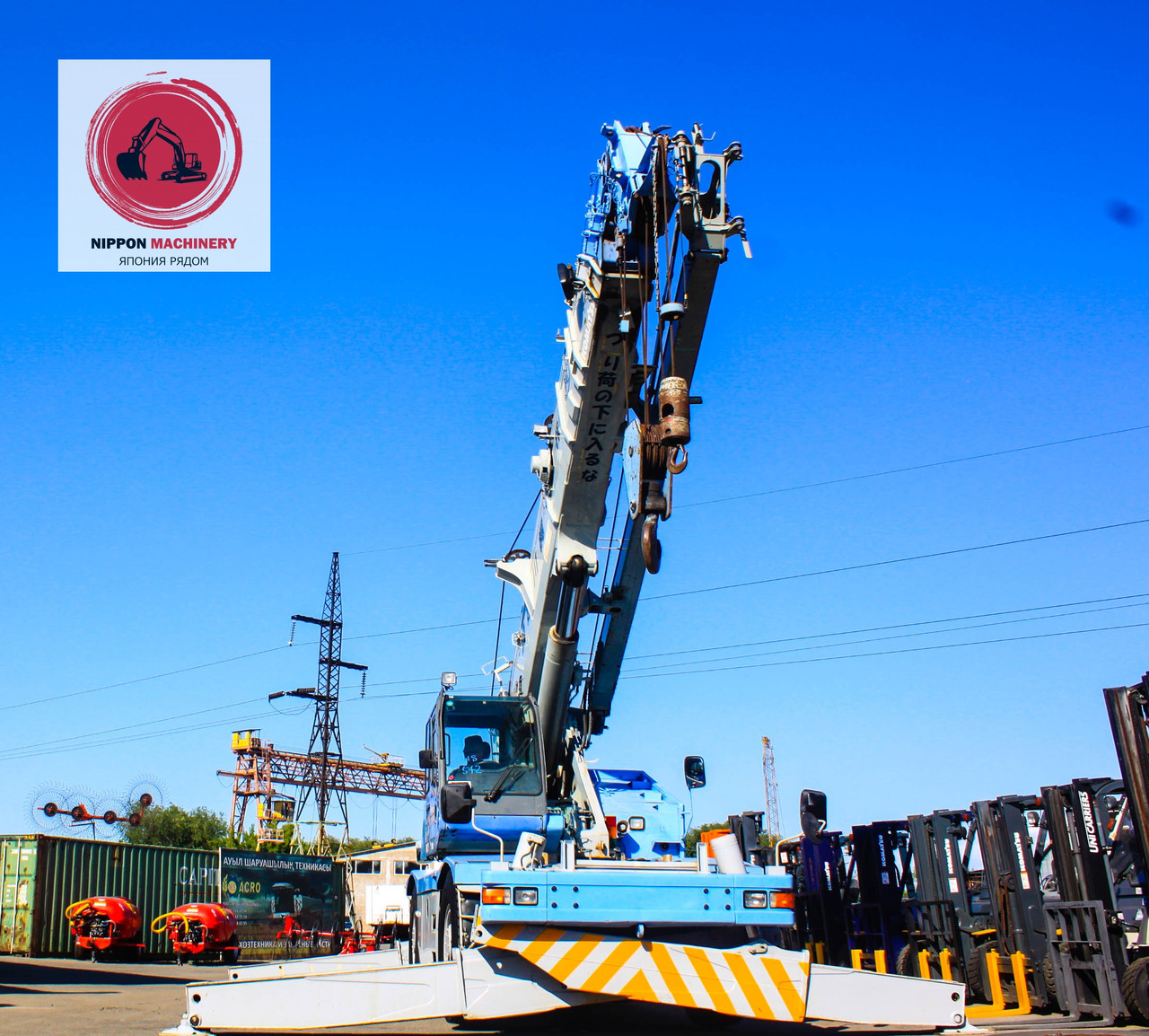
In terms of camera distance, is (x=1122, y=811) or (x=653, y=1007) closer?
(x=653, y=1007)

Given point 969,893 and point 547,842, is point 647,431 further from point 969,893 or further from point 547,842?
point 969,893

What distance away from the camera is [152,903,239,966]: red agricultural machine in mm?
24500

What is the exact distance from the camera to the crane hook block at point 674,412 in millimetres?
8039

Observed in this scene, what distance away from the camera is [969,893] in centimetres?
1470

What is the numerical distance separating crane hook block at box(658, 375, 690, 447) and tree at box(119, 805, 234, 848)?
2643 inches

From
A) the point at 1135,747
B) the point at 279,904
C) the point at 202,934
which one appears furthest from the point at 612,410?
the point at 279,904

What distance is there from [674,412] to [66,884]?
81.5 feet

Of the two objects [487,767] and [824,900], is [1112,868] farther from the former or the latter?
[487,767]

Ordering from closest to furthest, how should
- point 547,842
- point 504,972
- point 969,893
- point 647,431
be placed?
point 504,972 < point 647,431 < point 547,842 < point 969,893

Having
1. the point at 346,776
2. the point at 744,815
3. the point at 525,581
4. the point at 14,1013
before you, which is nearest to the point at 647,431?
the point at 525,581

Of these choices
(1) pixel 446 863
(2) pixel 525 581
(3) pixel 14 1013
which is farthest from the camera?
(2) pixel 525 581

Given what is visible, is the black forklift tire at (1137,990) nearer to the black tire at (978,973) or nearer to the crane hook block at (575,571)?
the black tire at (978,973)

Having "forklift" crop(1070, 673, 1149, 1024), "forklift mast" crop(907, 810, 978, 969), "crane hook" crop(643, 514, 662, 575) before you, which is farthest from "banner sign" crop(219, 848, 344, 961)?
"crane hook" crop(643, 514, 662, 575)

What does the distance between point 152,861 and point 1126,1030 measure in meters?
25.6
